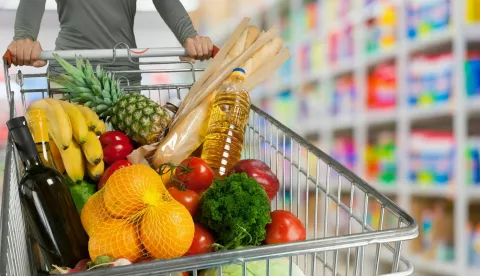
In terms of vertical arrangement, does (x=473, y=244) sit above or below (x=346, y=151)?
below

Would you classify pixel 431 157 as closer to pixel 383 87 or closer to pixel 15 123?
pixel 383 87

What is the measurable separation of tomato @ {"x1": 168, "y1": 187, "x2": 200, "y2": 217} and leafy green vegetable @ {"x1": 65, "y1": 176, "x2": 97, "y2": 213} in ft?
0.94

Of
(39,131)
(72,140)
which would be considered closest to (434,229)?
(72,140)

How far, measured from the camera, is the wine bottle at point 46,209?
2.84 feet

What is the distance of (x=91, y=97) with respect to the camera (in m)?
1.39

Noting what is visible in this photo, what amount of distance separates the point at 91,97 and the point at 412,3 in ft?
6.99

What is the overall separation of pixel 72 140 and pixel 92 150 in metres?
0.05

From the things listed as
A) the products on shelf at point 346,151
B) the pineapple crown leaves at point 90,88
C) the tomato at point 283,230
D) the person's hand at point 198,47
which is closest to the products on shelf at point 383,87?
the products on shelf at point 346,151

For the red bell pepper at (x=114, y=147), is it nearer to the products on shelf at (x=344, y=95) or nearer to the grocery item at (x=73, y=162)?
the grocery item at (x=73, y=162)

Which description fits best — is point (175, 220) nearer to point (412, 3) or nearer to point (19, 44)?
point (19, 44)

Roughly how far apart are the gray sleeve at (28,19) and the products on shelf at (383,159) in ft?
7.50

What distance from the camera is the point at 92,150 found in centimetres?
122

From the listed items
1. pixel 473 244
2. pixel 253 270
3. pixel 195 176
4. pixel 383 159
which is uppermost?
pixel 195 176

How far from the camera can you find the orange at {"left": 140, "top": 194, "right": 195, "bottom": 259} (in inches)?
31.2
